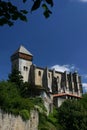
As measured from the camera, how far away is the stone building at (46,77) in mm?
96000

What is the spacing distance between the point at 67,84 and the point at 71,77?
10.1ft

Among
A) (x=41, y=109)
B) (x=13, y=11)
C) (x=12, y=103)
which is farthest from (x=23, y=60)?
(x=13, y=11)

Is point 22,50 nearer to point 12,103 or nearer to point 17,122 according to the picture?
point 12,103

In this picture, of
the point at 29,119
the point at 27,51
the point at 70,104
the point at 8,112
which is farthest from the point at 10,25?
the point at 27,51

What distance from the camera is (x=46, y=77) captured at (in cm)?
9775

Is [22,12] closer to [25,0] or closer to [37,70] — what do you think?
[25,0]

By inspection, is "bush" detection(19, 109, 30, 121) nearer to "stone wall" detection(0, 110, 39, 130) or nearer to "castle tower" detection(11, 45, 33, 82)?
"stone wall" detection(0, 110, 39, 130)

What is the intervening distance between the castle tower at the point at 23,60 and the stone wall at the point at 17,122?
49471mm

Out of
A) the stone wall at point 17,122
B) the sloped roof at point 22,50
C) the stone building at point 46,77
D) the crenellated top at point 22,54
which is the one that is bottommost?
the stone wall at point 17,122

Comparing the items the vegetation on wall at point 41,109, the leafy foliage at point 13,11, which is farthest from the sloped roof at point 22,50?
the leafy foliage at point 13,11

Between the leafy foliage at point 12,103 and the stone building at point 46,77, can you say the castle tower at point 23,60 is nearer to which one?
the stone building at point 46,77

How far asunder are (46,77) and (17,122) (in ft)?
189

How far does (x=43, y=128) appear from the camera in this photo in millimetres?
47219

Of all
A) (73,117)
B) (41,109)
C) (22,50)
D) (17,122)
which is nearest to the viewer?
(17,122)
